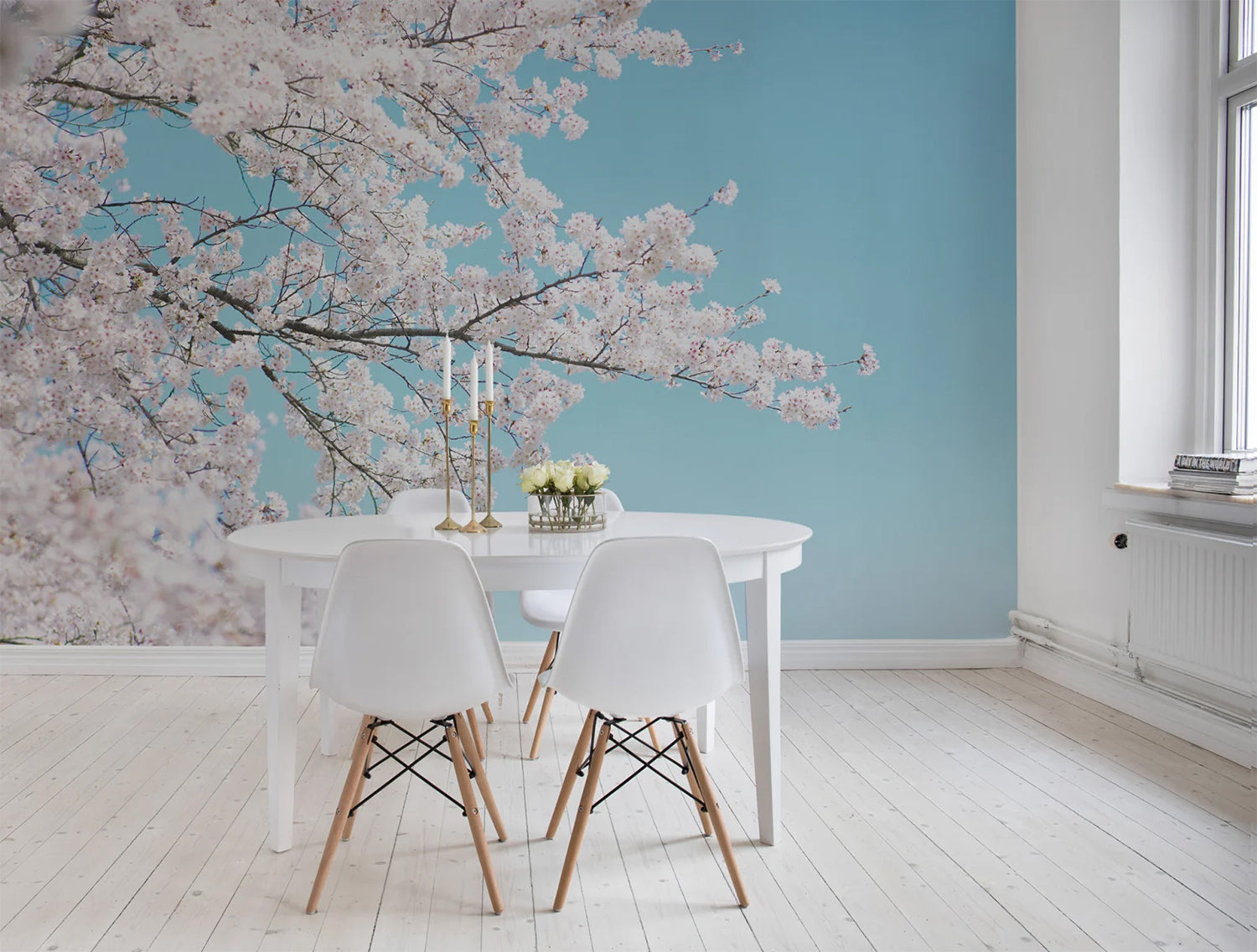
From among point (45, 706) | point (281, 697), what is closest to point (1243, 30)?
point (281, 697)

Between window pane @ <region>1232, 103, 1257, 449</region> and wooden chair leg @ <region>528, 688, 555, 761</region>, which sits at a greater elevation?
window pane @ <region>1232, 103, 1257, 449</region>

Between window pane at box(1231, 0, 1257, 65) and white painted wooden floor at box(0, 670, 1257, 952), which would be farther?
window pane at box(1231, 0, 1257, 65)

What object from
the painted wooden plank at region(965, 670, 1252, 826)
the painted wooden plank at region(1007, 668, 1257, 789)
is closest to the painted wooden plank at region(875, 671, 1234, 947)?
the painted wooden plank at region(965, 670, 1252, 826)

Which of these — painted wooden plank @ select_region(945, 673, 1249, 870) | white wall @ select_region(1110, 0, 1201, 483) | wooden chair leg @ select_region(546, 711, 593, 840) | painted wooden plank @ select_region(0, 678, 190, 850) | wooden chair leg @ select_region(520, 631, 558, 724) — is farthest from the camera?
white wall @ select_region(1110, 0, 1201, 483)

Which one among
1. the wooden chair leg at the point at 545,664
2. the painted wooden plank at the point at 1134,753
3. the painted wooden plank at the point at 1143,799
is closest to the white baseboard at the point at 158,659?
the wooden chair leg at the point at 545,664

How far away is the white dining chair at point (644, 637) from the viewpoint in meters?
1.87

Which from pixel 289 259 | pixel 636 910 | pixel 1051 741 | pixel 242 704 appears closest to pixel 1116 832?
pixel 1051 741

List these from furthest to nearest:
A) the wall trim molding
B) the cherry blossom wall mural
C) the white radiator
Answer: the cherry blossom wall mural → the wall trim molding → the white radiator

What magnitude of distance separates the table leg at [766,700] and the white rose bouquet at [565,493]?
45 cm

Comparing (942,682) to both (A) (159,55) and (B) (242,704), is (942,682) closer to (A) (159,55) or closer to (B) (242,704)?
(B) (242,704)

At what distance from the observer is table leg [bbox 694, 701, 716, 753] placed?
2.83m

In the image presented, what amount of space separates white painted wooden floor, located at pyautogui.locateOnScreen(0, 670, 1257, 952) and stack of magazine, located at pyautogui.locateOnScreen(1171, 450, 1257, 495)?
737 mm

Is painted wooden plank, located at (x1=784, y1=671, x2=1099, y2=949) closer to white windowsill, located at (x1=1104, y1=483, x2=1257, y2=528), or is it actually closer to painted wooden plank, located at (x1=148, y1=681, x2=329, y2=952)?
white windowsill, located at (x1=1104, y1=483, x2=1257, y2=528)

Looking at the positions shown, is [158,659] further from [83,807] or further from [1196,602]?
[1196,602]
